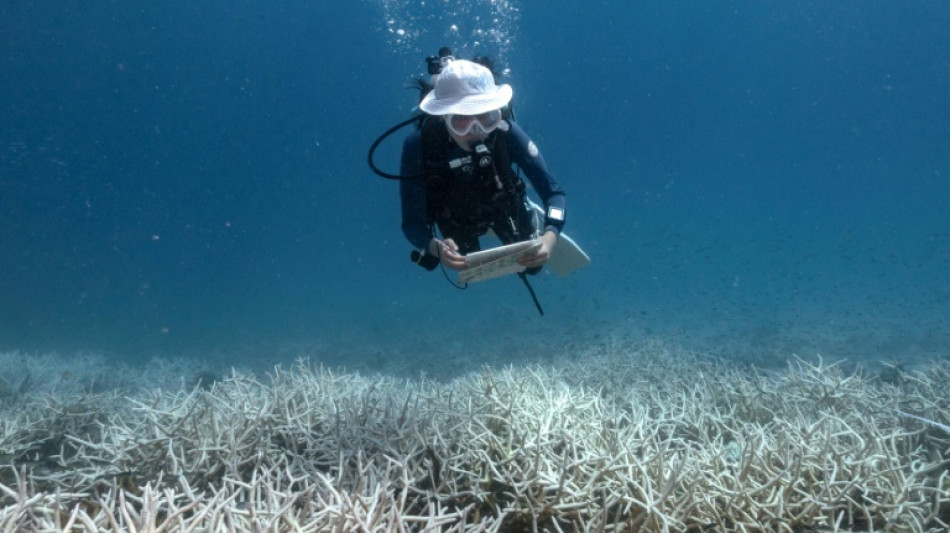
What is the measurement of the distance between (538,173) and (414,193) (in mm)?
1396

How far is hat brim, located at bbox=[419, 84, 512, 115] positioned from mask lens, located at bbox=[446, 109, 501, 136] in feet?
0.48

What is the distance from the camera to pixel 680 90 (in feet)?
356

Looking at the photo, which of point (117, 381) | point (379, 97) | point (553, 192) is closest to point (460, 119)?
point (553, 192)

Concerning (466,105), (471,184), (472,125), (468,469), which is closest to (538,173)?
(471,184)

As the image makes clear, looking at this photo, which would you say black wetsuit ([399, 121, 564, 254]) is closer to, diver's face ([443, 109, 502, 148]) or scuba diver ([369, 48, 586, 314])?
scuba diver ([369, 48, 586, 314])

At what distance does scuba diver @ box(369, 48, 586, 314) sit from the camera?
4.49m

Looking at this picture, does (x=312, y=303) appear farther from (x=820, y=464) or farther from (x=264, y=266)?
(x=264, y=266)

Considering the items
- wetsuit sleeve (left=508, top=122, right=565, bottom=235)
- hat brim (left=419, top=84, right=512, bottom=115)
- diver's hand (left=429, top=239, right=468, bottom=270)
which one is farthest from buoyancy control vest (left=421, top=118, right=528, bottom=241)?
diver's hand (left=429, top=239, right=468, bottom=270)

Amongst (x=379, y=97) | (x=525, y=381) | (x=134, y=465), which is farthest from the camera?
(x=379, y=97)

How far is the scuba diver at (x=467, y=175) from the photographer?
→ 4488mm

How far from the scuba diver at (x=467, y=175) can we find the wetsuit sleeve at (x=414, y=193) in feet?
0.03

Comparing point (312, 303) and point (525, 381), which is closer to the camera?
point (525, 381)

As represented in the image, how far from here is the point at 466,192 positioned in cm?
513

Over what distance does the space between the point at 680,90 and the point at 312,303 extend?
98100mm
